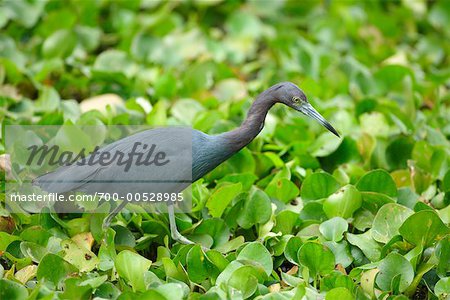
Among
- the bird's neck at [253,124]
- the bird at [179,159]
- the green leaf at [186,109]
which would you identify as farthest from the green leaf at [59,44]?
the bird's neck at [253,124]

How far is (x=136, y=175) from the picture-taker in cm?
404

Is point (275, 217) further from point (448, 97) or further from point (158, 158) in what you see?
point (448, 97)

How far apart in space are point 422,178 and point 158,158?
68.8 inches

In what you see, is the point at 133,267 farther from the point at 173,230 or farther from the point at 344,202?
the point at 344,202

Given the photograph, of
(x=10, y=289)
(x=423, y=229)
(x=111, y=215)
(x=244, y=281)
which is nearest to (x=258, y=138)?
→ (x=111, y=215)

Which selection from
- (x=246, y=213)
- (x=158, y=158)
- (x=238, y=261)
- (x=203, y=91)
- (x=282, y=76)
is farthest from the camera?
(x=282, y=76)

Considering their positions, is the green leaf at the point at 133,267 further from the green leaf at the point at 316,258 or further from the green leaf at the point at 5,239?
the green leaf at the point at 316,258

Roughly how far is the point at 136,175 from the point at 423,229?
1494 mm

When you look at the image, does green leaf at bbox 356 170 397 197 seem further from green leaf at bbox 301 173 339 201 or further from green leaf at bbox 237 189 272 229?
green leaf at bbox 237 189 272 229

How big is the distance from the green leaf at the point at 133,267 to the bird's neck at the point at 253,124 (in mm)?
815

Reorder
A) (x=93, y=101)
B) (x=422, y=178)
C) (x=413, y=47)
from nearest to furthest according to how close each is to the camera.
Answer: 1. (x=422, y=178)
2. (x=93, y=101)
3. (x=413, y=47)

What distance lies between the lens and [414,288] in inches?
152

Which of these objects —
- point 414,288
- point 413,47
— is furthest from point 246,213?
point 413,47

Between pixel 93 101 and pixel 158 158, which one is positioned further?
pixel 93 101
